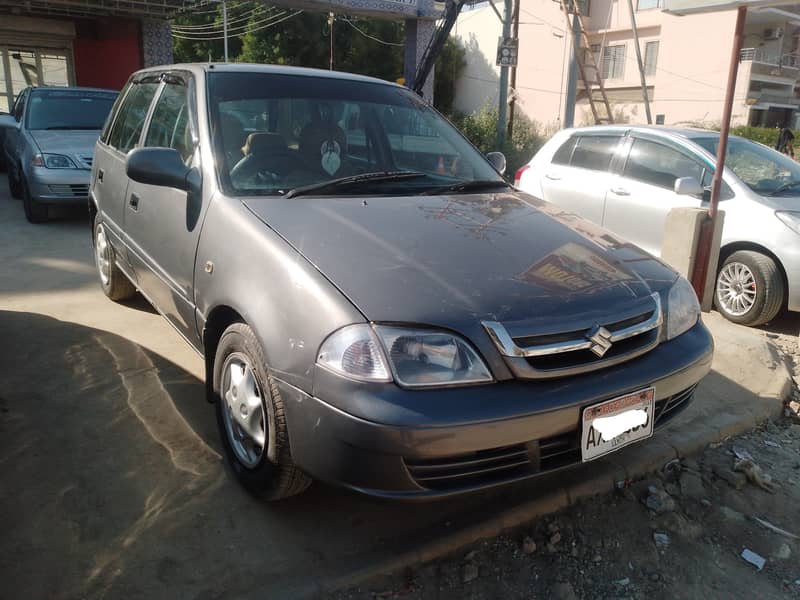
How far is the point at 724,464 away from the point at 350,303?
2069 mm

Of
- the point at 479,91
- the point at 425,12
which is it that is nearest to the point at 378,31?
the point at 479,91

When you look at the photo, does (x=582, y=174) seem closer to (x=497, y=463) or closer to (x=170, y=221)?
(x=170, y=221)

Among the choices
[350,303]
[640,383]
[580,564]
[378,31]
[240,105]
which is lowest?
[580,564]

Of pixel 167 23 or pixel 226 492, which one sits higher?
pixel 167 23

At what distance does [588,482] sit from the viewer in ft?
8.91

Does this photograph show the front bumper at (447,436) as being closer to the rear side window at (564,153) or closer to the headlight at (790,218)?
the headlight at (790,218)

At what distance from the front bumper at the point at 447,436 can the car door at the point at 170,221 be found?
1.10m

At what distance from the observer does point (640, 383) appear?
226 cm

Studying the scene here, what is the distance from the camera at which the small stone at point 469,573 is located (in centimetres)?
226

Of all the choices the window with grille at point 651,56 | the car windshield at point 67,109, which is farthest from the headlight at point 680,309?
the window with grille at point 651,56

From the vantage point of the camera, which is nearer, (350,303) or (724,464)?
(350,303)

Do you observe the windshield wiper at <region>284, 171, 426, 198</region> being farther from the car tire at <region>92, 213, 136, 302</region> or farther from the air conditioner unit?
the air conditioner unit

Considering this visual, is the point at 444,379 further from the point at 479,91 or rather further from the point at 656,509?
the point at 479,91

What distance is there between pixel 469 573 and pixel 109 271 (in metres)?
3.56
